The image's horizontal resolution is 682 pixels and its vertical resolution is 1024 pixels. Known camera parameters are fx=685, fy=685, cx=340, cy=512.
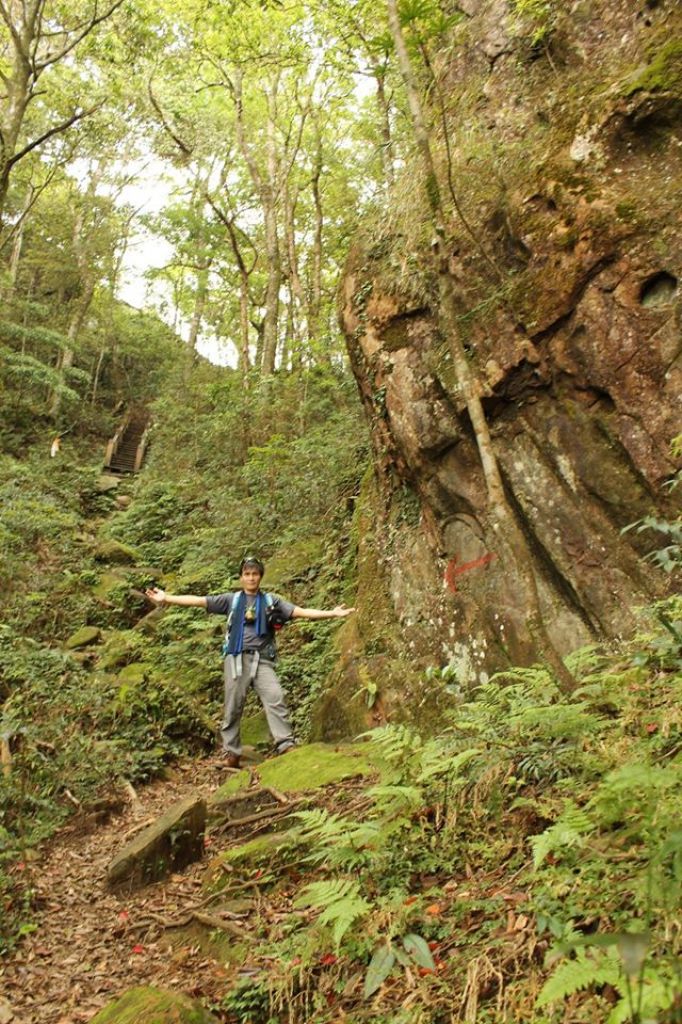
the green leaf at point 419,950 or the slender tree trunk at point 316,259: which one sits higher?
the slender tree trunk at point 316,259

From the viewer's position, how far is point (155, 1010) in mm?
2990

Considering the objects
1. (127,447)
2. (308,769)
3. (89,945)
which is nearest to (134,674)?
(308,769)

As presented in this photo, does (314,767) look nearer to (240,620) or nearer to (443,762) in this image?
(240,620)

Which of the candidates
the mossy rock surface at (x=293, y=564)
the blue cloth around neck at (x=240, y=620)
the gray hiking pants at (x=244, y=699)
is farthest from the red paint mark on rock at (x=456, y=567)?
the mossy rock surface at (x=293, y=564)

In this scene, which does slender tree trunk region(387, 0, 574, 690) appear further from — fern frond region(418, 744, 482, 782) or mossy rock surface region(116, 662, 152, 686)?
mossy rock surface region(116, 662, 152, 686)

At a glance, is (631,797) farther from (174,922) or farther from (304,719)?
(304,719)

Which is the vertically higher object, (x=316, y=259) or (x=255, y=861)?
(x=316, y=259)

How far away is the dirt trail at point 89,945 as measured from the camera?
365 cm

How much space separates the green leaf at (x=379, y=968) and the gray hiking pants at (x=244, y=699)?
4240mm

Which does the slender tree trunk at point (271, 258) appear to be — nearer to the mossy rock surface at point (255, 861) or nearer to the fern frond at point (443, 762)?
the mossy rock surface at point (255, 861)

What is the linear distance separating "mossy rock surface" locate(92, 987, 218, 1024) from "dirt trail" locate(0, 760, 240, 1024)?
1.03 ft

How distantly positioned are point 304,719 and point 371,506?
2642 millimetres

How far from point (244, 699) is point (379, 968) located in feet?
14.7

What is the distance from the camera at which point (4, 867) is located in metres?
5.04
